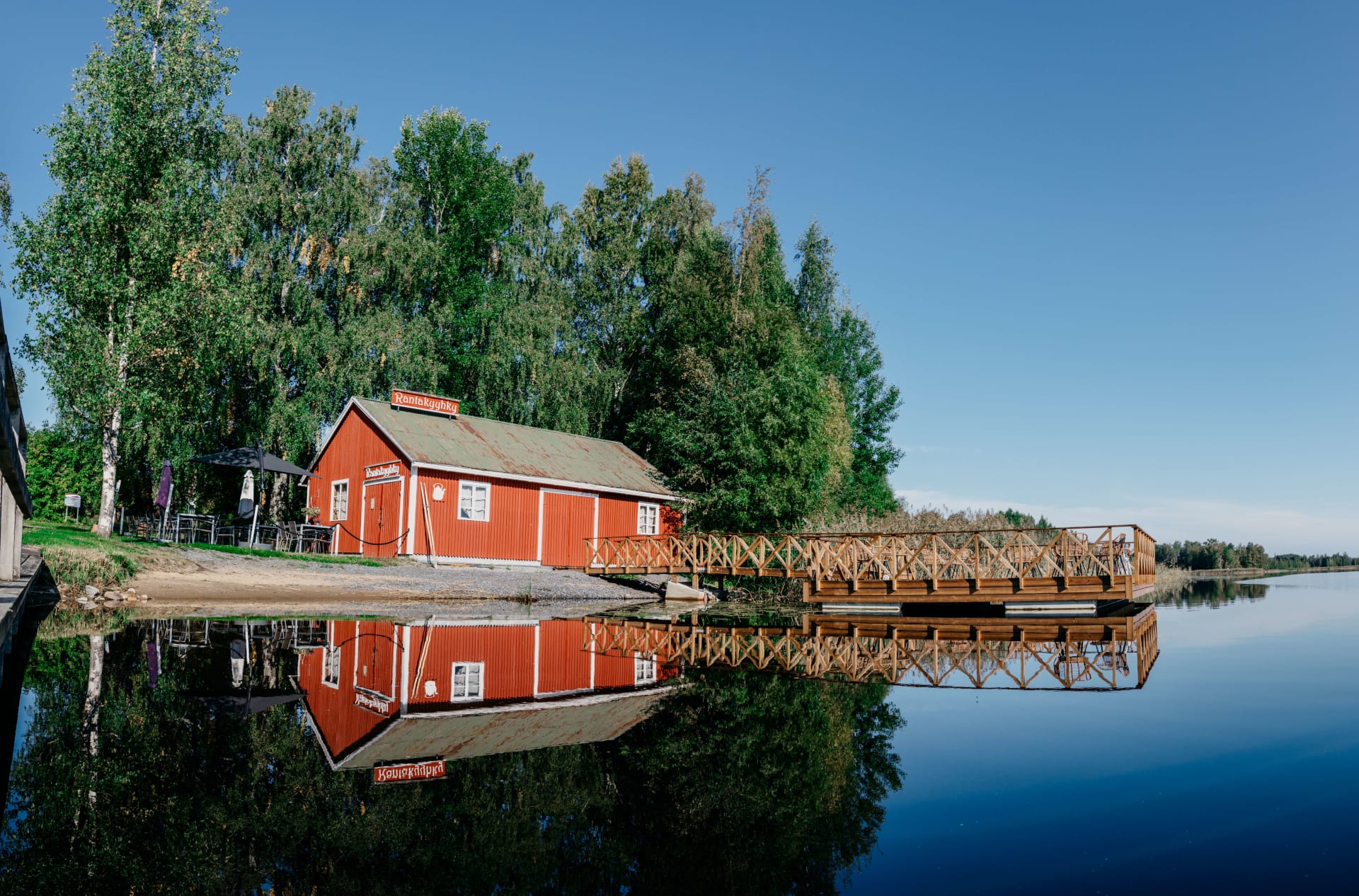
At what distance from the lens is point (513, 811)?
14.4ft

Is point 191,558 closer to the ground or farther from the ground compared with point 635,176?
closer to the ground

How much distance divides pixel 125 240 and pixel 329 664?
1621cm

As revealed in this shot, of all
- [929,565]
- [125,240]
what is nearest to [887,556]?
[929,565]

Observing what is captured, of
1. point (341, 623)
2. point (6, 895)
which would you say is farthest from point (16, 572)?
point (6, 895)

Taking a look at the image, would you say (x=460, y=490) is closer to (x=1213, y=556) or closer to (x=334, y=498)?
→ (x=334, y=498)

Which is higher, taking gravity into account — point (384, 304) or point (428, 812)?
point (384, 304)

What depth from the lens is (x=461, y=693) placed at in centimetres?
782

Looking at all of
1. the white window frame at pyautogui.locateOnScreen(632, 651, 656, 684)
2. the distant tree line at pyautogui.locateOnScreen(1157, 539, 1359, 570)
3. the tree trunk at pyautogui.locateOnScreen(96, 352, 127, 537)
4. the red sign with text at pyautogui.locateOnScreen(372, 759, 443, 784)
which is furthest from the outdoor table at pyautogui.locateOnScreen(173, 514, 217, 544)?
the distant tree line at pyautogui.locateOnScreen(1157, 539, 1359, 570)

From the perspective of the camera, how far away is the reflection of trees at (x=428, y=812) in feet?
11.5

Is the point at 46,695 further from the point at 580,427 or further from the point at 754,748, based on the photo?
the point at 580,427

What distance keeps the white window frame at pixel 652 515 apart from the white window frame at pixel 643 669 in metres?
17.0

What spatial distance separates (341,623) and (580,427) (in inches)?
790

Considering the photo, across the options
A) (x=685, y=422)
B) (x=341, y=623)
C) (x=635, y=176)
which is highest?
(x=635, y=176)

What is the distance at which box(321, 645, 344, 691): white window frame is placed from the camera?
25.7 ft
